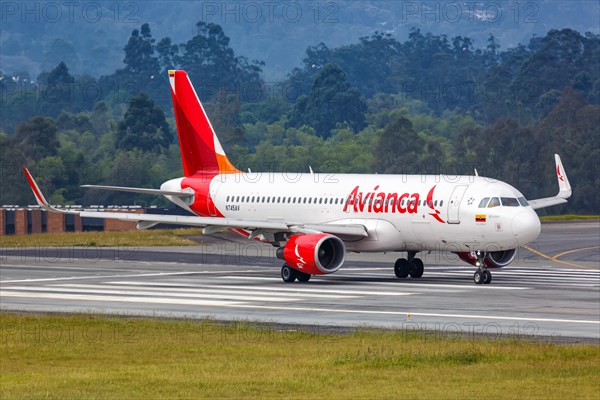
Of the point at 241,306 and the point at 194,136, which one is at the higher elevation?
the point at 194,136

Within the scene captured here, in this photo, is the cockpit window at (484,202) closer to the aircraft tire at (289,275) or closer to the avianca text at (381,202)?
the avianca text at (381,202)

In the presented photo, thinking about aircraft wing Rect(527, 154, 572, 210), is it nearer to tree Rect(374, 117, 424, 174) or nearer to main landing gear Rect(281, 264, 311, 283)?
main landing gear Rect(281, 264, 311, 283)

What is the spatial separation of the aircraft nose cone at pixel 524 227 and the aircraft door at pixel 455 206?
1920 mm

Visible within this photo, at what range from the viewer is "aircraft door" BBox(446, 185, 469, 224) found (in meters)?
44.2

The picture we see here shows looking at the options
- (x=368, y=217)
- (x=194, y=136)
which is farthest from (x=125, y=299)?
(x=194, y=136)

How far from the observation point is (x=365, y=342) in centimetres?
2739

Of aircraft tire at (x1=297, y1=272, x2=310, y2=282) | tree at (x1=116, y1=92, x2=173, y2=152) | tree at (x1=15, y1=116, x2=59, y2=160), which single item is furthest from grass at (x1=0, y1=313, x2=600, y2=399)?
tree at (x1=116, y1=92, x2=173, y2=152)

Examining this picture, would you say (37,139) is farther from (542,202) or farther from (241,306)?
(241,306)

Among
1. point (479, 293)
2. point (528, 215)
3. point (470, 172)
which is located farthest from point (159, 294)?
point (470, 172)

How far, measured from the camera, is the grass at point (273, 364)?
2105cm

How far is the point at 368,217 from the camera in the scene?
1834 inches

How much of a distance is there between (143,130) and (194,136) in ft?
365

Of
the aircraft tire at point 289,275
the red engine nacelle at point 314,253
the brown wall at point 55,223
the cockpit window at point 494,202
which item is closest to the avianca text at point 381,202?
the red engine nacelle at point 314,253

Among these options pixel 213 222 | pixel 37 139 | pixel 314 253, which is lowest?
pixel 314 253
